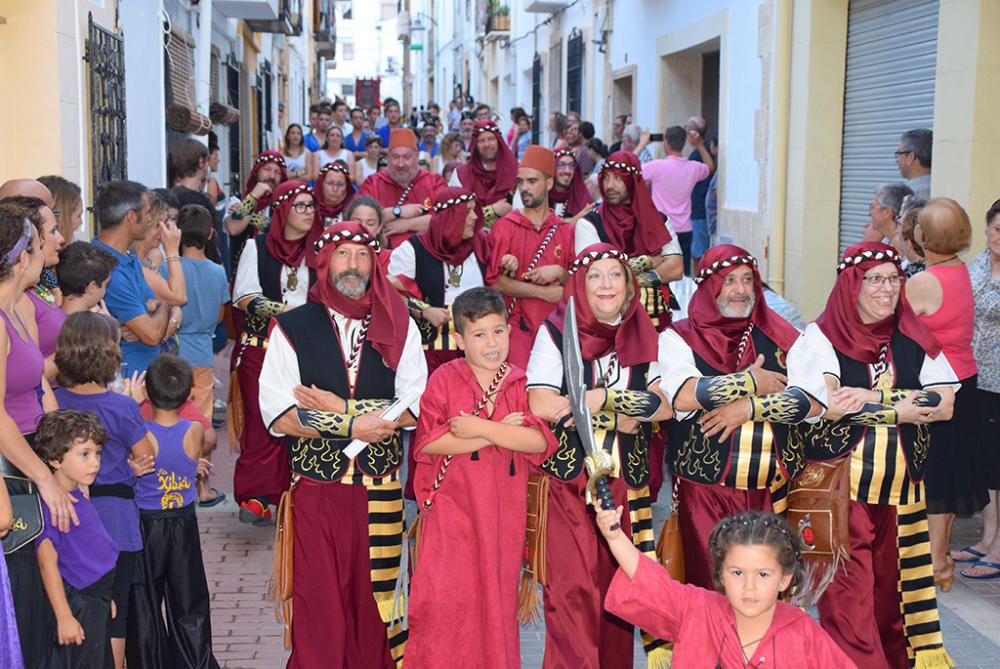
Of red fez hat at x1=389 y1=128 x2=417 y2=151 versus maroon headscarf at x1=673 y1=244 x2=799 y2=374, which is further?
red fez hat at x1=389 y1=128 x2=417 y2=151

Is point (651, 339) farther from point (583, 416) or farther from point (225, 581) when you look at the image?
point (225, 581)

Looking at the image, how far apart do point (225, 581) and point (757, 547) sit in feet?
11.6

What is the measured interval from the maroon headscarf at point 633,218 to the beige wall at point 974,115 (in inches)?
84.5

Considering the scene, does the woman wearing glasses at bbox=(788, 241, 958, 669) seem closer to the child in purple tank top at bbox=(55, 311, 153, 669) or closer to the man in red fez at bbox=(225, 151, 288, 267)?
the child in purple tank top at bbox=(55, 311, 153, 669)

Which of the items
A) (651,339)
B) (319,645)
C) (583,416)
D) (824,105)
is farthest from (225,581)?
(824,105)

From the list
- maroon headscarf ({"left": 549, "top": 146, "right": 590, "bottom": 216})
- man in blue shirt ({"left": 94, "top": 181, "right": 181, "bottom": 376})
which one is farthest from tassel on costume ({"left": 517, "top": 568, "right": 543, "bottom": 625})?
maroon headscarf ({"left": 549, "top": 146, "right": 590, "bottom": 216})

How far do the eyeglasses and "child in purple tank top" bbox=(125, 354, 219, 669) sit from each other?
2.76 metres

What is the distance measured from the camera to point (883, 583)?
4887mm

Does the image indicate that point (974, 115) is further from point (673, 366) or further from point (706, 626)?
point (706, 626)

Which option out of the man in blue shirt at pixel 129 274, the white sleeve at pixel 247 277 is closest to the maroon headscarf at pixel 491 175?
the white sleeve at pixel 247 277

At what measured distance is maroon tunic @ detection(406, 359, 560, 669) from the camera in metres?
4.44

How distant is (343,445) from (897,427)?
7.11 ft

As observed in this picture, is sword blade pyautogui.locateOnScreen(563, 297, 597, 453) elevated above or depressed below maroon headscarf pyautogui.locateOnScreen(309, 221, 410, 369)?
below

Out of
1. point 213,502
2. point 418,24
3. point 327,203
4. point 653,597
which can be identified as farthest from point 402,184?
point 418,24
